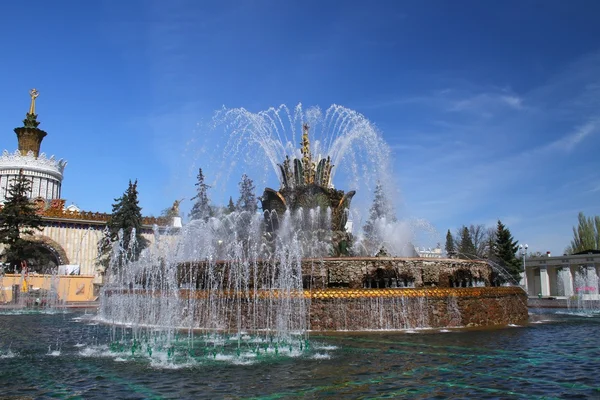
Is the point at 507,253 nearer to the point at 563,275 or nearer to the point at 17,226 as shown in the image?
the point at 563,275

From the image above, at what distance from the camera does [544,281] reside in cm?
4512

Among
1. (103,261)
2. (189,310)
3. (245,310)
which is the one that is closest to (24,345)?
(189,310)

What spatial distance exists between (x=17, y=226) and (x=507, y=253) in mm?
41479

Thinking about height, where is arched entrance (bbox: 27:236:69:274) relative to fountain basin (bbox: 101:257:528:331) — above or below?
above

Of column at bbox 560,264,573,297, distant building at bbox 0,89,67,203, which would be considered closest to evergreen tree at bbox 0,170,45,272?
distant building at bbox 0,89,67,203

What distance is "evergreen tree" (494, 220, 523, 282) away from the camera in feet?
141

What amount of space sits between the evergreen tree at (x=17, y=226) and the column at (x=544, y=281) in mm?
43665

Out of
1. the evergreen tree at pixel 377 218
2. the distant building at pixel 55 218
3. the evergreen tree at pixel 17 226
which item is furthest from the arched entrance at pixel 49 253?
the evergreen tree at pixel 377 218

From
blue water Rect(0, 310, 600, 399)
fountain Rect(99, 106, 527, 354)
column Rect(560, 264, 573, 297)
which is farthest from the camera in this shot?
column Rect(560, 264, 573, 297)

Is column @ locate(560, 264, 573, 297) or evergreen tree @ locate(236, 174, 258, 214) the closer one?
column @ locate(560, 264, 573, 297)

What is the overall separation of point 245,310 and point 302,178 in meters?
7.45

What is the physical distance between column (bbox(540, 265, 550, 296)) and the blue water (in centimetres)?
3716

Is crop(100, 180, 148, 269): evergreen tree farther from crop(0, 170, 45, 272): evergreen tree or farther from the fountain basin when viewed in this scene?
the fountain basin

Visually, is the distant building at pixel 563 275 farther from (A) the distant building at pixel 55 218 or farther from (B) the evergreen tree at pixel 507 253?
(A) the distant building at pixel 55 218
